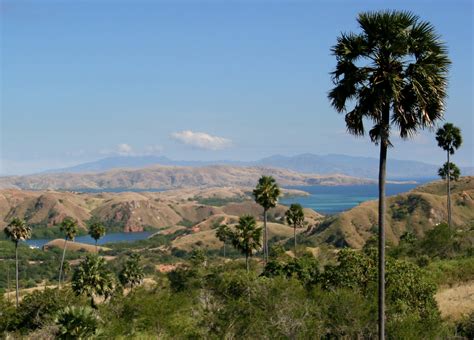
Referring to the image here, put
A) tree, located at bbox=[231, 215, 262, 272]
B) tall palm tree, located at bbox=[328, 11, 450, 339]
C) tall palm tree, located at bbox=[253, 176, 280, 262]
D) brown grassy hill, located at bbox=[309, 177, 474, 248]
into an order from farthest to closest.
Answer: brown grassy hill, located at bbox=[309, 177, 474, 248], tall palm tree, located at bbox=[253, 176, 280, 262], tree, located at bbox=[231, 215, 262, 272], tall palm tree, located at bbox=[328, 11, 450, 339]

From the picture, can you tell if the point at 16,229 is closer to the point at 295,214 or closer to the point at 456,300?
the point at 295,214

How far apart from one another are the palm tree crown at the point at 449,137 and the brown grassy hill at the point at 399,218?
69446mm

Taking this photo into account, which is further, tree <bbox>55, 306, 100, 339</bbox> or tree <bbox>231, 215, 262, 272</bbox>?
tree <bbox>231, 215, 262, 272</bbox>

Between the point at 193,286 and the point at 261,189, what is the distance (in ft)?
52.7

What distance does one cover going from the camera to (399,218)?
6211 inches

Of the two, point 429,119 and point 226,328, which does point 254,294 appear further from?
point 429,119

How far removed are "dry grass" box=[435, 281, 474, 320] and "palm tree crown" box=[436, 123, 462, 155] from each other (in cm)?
2981

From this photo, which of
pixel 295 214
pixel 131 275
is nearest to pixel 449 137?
pixel 295 214

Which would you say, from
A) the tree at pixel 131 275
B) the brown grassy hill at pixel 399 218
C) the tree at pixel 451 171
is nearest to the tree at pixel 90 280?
the tree at pixel 131 275

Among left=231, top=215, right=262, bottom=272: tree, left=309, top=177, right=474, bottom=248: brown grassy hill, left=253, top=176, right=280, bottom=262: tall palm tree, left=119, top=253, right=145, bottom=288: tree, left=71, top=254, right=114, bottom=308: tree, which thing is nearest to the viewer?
left=71, top=254, right=114, bottom=308: tree

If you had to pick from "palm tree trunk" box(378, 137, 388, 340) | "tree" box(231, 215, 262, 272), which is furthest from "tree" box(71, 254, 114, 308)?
"palm tree trunk" box(378, 137, 388, 340)

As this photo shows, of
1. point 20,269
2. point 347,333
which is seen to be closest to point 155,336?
point 347,333

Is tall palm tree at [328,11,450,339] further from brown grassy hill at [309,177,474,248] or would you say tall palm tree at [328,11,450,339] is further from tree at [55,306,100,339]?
brown grassy hill at [309,177,474,248]

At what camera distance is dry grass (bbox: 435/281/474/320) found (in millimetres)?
40781
